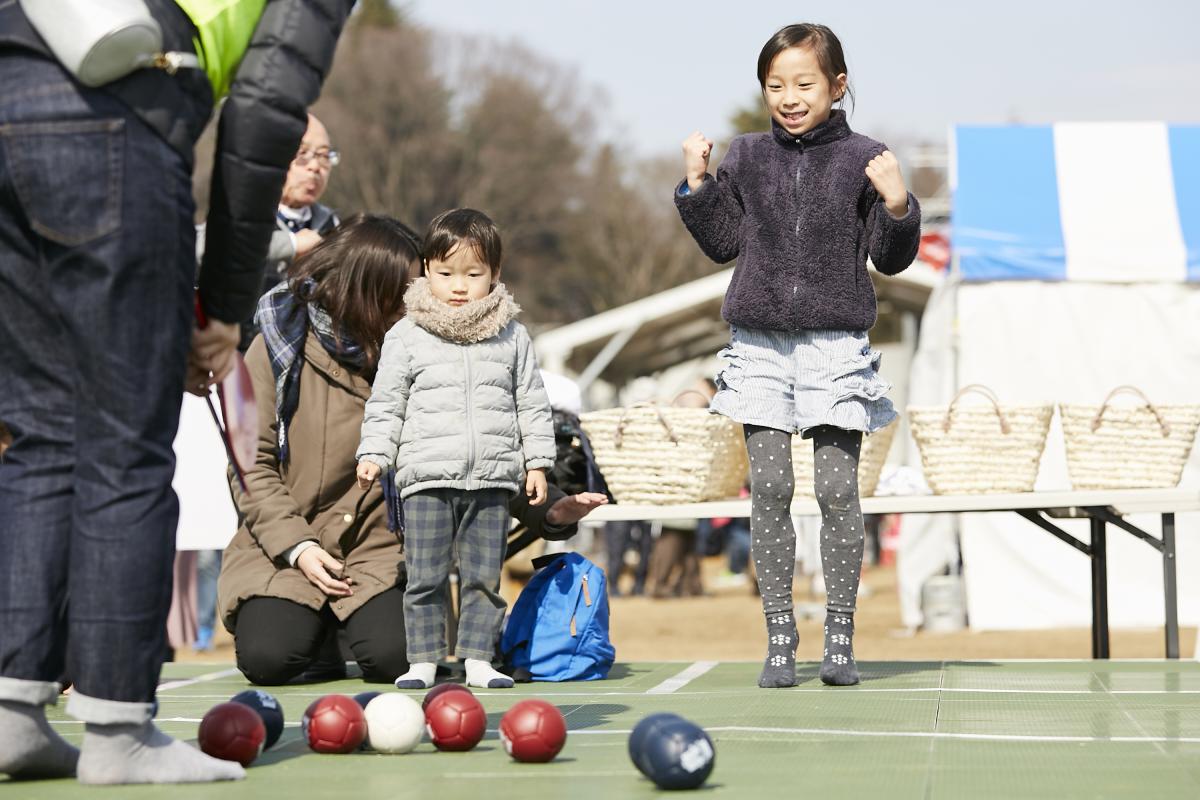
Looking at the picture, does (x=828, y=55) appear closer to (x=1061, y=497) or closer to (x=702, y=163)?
(x=702, y=163)

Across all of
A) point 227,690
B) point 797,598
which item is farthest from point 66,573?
point 797,598

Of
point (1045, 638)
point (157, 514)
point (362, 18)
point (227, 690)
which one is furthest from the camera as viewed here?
point (362, 18)

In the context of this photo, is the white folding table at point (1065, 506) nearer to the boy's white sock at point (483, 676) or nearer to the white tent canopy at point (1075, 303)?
the boy's white sock at point (483, 676)

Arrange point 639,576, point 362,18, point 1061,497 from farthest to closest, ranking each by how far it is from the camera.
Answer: point 362,18, point 639,576, point 1061,497

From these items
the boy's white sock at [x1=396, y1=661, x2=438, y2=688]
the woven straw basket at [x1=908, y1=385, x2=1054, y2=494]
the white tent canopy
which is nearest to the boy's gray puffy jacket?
the boy's white sock at [x1=396, y1=661, x2=438, y2=688]

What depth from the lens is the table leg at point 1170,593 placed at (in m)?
6.44

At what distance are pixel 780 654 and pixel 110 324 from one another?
105 inches

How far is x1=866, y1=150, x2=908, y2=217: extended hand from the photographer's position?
4.88 m

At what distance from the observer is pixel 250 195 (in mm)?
3143

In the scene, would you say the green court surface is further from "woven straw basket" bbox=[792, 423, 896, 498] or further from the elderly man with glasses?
the elderly man with glasses

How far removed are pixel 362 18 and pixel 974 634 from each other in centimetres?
5382

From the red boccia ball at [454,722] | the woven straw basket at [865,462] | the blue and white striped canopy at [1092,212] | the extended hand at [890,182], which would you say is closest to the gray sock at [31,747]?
the red boccia ball at [454,722]

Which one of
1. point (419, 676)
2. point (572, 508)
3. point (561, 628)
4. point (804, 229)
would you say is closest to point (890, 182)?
point (804, 229)

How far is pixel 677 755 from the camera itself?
296 cm
